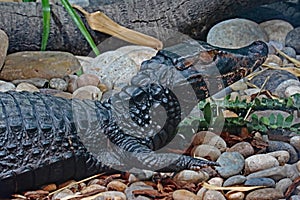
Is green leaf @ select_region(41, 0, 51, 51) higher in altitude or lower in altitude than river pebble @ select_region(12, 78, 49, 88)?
higher

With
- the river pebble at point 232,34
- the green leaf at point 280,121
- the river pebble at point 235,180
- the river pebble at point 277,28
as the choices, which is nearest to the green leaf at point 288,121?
the green leaf at point 280,121

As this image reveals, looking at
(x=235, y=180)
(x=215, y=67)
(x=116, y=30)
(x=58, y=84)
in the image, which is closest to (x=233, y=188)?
(x=235, y=180)

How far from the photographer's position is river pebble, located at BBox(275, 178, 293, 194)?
5.39 ft

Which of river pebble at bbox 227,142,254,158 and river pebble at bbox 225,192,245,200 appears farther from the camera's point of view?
river pebble at bbox 227,142,254,158

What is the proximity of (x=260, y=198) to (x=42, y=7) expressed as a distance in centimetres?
195

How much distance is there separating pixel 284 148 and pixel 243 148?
0.14m

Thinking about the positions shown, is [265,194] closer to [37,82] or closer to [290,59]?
[37,82]

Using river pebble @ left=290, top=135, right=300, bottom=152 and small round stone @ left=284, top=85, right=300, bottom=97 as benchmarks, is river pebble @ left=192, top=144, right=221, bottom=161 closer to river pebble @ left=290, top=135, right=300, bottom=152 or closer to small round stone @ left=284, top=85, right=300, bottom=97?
river pebble @ left=290, top=135, right=300, bottom=152

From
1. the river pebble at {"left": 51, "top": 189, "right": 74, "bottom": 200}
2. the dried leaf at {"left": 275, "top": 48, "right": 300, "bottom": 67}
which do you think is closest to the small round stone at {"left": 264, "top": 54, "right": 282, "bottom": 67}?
the dried leaf at {"left": 275, "top": 48, "right": 300, "bottom": 67}

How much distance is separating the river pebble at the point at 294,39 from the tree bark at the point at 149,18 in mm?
311

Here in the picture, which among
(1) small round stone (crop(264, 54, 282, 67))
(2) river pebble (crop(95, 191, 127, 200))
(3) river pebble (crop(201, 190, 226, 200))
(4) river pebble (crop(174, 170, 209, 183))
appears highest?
(1) small round stone (crop(264, 54, 282, 67))

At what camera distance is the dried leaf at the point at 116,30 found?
325cm

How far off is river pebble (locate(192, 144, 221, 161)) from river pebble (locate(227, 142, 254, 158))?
0.07m

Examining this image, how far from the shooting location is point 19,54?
284 cm
